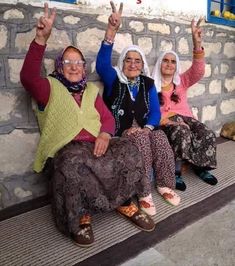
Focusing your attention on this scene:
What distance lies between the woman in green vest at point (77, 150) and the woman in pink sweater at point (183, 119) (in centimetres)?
57

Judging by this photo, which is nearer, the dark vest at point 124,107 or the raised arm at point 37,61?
the raised arm at point 37,61

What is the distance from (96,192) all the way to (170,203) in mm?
656

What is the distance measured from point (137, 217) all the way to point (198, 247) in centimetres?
43

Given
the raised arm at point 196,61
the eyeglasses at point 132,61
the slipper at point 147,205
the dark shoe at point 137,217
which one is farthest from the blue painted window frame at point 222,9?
the dark shoe at point 137,217

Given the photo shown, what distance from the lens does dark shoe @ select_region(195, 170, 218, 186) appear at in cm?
270

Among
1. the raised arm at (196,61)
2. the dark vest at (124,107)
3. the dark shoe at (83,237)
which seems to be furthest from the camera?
the raised arm at (196,61)

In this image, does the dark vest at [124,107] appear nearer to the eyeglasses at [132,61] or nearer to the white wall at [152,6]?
the eyeglasses at [132,61]

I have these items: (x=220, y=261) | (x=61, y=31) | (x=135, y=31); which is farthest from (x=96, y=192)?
(x=135, y=31)

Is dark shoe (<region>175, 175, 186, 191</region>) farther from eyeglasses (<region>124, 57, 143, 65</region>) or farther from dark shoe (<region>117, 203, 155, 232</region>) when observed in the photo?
eyeglasses (<region>124, 57, 143, 65</region>)

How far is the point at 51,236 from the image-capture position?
198 centimetres

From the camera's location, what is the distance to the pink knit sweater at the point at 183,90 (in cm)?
291

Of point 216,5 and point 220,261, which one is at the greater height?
point 216,5

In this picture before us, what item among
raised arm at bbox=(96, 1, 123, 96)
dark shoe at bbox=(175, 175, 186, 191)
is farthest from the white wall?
dark shoe at bbox=(175, 175, 186, 191)

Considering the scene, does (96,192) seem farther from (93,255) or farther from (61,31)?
(61,31)
